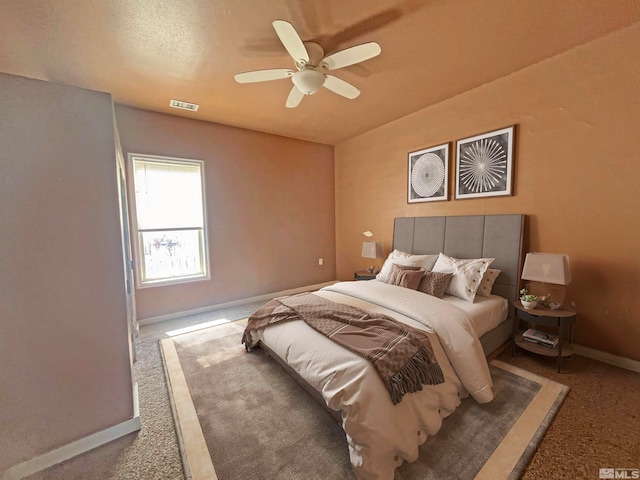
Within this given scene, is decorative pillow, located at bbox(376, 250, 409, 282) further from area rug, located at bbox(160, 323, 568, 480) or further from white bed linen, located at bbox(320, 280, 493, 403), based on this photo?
area rug, located at bbox(160, 323, 568, 480)

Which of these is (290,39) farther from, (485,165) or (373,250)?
(373,250)

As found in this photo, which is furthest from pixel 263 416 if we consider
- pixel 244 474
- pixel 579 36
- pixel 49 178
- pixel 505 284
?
pixel 579 36

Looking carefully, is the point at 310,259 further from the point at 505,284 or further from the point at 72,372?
the point at 72,372

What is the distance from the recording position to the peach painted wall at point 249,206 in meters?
3.46

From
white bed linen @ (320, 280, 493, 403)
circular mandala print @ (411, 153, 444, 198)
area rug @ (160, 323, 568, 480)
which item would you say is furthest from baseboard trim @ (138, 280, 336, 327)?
circular mandala print @ (411, 153, 444, 198)

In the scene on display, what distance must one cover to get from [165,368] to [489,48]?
13.4ft

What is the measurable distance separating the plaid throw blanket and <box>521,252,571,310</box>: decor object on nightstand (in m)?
1.29

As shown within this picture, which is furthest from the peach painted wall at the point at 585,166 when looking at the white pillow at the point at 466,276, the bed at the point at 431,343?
the white pillow at the point at 466,276

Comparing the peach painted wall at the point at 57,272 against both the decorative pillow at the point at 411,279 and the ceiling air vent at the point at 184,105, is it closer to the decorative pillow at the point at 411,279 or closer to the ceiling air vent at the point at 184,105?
the ceiling air vent at the point at 184,105

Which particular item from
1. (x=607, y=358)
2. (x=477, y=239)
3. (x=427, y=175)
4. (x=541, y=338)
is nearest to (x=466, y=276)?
(x=477, y=239)

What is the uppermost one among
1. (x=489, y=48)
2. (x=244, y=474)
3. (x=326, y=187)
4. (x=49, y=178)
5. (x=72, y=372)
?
(x=489, y=48)

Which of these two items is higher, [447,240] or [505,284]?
[447,240]

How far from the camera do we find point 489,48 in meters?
2.21

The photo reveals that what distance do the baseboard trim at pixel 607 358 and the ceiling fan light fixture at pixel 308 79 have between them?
340 centimetres
